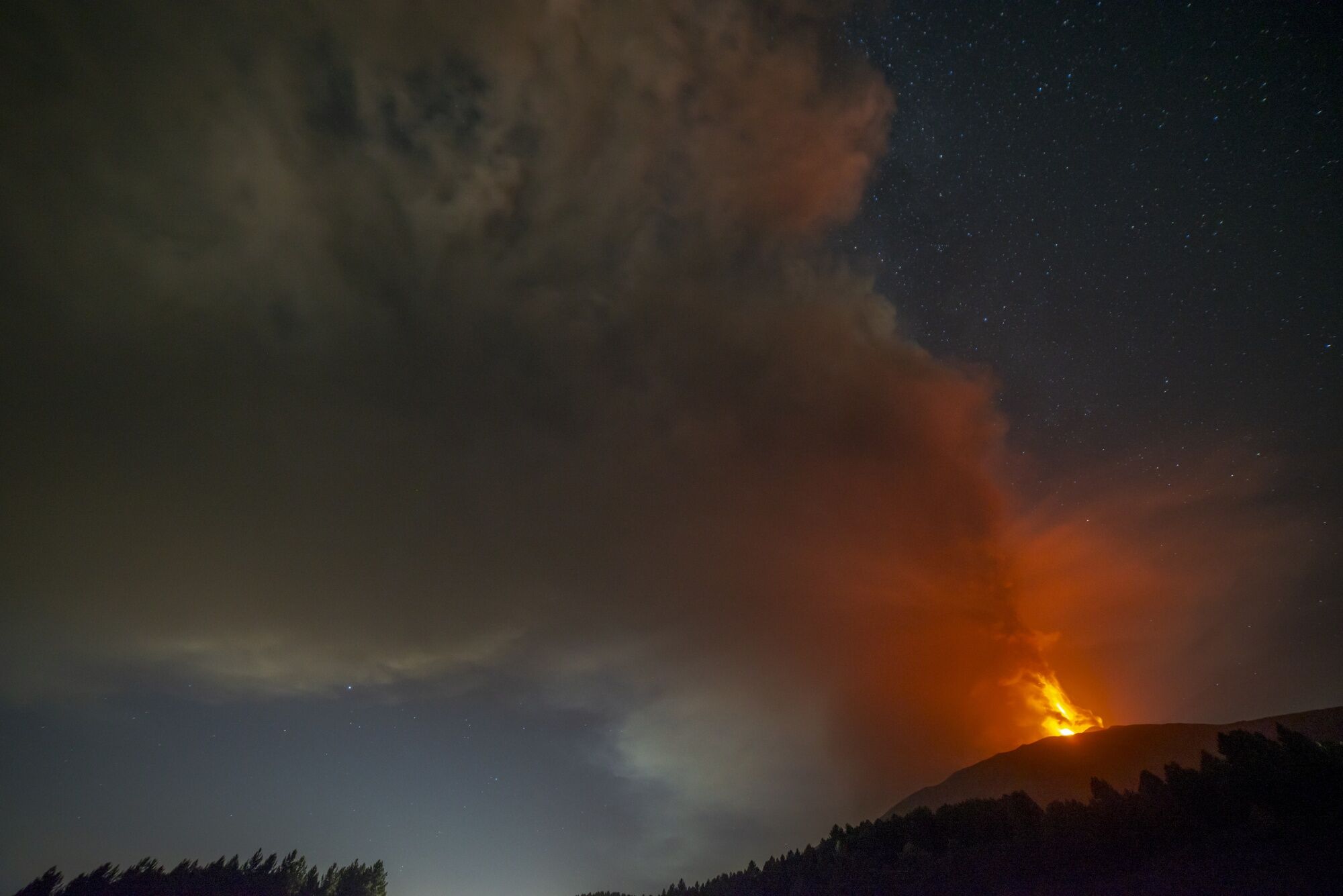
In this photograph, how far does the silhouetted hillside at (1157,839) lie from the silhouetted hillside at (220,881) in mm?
104021

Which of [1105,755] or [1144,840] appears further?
[1105,755]

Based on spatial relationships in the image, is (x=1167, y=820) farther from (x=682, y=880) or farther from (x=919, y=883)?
(x=682, y=880)

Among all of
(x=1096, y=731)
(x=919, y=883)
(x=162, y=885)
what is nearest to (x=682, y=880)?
(x=919, y=883)

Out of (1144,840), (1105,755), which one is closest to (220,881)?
(1144,840)

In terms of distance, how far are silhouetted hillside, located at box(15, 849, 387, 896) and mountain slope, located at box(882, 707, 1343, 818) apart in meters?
110

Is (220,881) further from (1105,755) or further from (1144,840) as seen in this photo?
(1105,755)

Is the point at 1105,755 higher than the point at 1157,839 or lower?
higher

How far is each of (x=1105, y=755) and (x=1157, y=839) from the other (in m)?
101

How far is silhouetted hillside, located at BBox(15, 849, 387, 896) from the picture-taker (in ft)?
302

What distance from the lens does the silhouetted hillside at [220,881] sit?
92000 mm

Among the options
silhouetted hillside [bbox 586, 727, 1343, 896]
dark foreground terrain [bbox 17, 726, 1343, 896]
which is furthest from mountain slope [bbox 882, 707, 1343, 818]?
silhouetted hillside [bbox 586, 727, 1343, 896]

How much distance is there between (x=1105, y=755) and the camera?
118812 mm

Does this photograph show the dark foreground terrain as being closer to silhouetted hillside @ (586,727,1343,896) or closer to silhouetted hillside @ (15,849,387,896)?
silhouetted hillside @ (586,727,1343,896)

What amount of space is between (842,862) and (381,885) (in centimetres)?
11075
